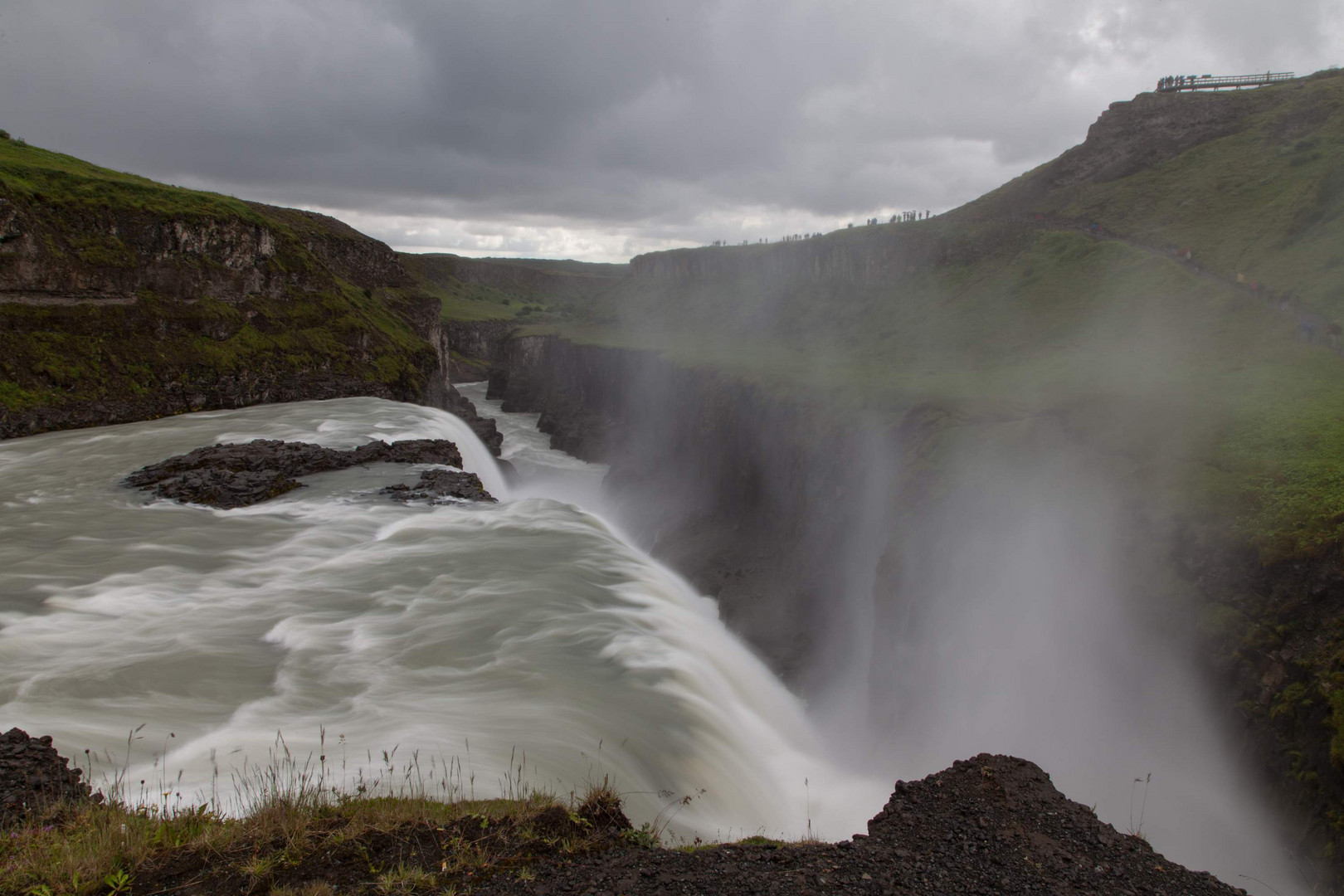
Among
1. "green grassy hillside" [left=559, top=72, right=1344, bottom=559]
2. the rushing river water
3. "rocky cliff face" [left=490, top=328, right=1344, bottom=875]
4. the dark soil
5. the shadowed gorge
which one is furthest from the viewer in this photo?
"green grassy hillside" [left=559, top=72, right=1344, bottom=559]

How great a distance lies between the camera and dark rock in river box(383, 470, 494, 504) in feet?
72.9

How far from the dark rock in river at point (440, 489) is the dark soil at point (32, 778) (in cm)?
1453

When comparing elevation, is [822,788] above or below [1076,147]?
below

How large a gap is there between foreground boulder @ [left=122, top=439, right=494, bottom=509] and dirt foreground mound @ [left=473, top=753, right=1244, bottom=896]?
17869 mm

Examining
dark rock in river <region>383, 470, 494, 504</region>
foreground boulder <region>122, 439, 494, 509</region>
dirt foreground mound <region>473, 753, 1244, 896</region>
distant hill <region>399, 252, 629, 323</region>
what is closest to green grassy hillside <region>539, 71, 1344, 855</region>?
dirt foreground mound <region>473, 753, 1244, 896</region>

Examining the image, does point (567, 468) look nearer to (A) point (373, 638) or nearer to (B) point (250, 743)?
(A) point (373, 638)

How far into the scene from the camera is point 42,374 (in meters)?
33.9

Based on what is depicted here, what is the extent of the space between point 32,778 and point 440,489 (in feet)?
53.4

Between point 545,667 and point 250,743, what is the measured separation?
4.45 metres

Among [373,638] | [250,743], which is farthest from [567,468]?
[250,743]

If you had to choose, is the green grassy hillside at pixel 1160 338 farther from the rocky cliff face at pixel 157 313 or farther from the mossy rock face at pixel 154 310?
the mossy rock face at pixel 154 310

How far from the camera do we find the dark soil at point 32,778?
21.3 feet

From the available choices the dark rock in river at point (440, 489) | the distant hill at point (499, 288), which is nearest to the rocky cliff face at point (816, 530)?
the dark rock in river at point (440, 489)

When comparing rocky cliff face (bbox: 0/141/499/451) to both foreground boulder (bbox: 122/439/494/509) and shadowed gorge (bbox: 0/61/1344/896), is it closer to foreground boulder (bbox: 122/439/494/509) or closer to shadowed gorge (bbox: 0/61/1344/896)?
shadowed gorge (bbox: 0/61/1344/896)
